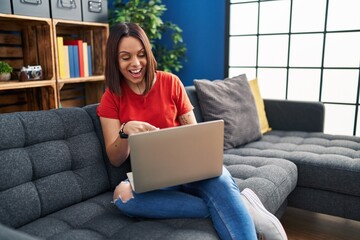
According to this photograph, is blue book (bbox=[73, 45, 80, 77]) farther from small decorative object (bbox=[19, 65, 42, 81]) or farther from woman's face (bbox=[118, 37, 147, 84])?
woman's face (bbox=[118, 37, 147, 84])

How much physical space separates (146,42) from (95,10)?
1548 millimetres

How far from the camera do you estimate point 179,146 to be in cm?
Result: 105

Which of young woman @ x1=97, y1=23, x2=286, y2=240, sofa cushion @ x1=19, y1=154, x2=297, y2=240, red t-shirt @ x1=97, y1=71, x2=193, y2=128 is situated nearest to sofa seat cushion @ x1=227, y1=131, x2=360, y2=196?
sofa cushion @ x1=19, y1=154, x2=297, y2=240

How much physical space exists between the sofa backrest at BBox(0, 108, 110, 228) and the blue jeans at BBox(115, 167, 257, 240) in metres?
0.24

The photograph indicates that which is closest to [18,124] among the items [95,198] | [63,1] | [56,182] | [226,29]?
[56,182]

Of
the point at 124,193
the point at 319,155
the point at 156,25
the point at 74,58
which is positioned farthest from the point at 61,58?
the point at 319,155

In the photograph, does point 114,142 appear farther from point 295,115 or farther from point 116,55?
point 295,115

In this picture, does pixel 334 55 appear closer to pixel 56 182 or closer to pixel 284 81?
pixel 284 81

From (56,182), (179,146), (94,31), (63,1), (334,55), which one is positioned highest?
(63,1)

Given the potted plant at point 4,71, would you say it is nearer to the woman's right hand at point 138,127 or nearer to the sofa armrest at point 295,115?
the woman's right hand at point 138,127

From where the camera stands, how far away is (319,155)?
1.87 m

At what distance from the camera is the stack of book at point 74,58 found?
A: 2531mm

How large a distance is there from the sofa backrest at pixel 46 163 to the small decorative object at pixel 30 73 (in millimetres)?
1009

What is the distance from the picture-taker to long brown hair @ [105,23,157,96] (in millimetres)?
1359
